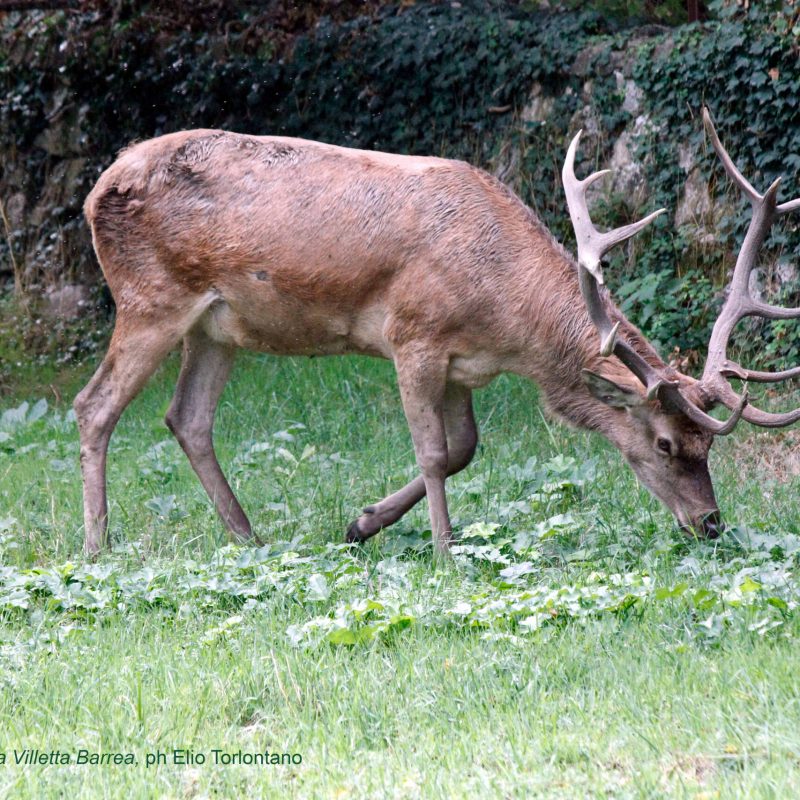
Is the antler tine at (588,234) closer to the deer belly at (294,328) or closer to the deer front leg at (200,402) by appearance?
the deer belly at (294,328)

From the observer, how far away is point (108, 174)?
6613 mm

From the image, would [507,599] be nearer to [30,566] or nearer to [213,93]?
[30,566]

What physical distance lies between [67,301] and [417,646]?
9.55 meters

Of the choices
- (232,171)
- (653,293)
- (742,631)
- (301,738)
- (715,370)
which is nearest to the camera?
(301,738)

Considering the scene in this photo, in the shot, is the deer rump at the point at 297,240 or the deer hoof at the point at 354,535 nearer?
the deer rump at the point at 297,240

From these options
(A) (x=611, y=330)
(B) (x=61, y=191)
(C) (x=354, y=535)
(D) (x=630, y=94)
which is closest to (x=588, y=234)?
(A) (x=611, y=330)

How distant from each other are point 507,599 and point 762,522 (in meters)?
1.88

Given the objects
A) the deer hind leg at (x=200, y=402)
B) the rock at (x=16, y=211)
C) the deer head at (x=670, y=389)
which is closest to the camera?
the deer head at (x=670, y=389)

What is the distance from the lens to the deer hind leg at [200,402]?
6.86 metres

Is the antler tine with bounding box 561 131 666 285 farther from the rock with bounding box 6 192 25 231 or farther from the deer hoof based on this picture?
the rock with bounding box 6 192 25 231

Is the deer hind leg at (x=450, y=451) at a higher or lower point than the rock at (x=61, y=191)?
lower

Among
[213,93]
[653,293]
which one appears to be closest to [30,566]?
[653,293]

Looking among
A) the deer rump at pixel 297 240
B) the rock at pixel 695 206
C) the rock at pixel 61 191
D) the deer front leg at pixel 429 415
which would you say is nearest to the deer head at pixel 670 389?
the deer rump at pixel 297 240

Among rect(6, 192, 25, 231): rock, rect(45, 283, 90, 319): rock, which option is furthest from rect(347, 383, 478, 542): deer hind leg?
rect(6, 192, 25, 231): rock
